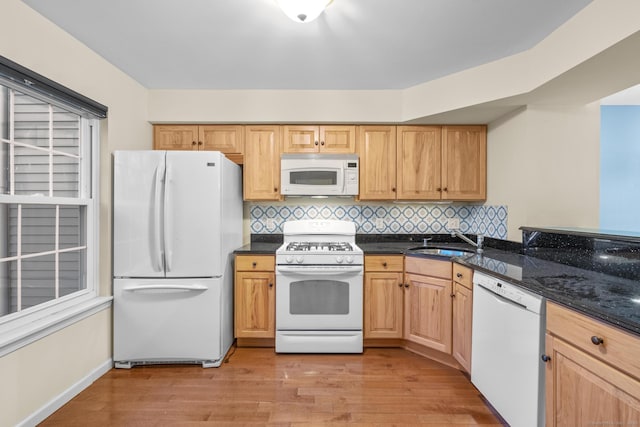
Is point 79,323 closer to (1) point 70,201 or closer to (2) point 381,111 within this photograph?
(1) point 70,201

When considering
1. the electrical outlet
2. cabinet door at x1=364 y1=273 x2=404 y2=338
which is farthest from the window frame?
the electrical outlet

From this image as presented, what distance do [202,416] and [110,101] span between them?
2386 millimetres

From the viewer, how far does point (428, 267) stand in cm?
248

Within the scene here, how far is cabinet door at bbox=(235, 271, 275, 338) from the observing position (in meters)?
2.65

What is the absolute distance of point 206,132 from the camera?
9.67 ft

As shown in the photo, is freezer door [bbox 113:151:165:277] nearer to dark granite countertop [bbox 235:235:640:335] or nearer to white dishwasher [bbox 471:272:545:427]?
dark granite countertop [bbox 235:235:640:335]

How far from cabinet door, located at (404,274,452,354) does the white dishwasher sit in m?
0.36

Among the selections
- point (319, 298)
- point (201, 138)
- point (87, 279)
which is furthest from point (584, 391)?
point (201, 138)

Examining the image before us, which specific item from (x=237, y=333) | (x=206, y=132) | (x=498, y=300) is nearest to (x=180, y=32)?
(x=206, y=132)

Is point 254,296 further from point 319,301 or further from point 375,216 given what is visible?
point 375,216

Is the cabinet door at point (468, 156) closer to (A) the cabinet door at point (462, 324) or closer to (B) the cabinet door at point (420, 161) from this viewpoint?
(B) the cabinet door at point (420, 161)

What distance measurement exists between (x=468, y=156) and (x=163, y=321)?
312 cm

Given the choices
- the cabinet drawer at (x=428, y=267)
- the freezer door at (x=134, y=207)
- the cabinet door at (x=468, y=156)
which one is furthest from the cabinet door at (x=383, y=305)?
the freezer door at (x=134, y=207)

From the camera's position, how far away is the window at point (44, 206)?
1.69 metres
